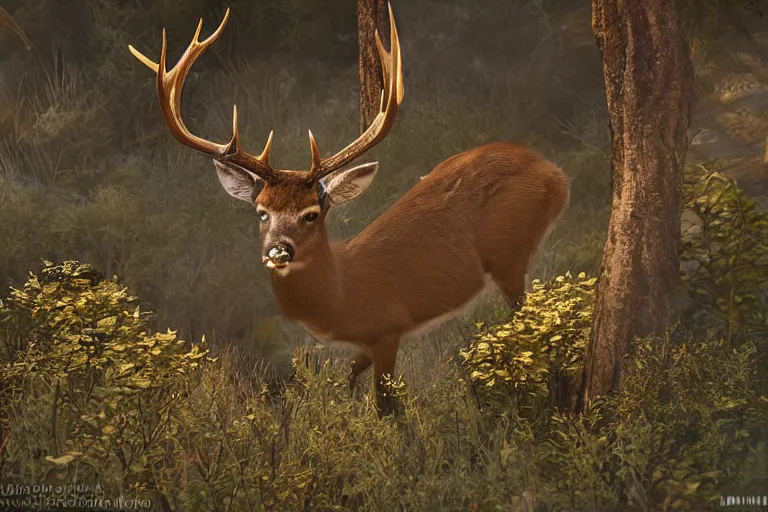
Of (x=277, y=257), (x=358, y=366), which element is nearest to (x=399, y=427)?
(x=358, y=366)

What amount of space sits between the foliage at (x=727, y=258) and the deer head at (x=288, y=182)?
2.25m

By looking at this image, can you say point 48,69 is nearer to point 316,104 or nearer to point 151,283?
point 316,104

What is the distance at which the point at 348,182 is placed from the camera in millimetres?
7738

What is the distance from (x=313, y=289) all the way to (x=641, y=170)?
215 centimetres

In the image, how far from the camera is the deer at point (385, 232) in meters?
7.64

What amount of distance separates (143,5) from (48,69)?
4.58 ft

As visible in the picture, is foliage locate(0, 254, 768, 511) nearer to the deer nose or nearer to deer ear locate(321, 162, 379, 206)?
the deer nose

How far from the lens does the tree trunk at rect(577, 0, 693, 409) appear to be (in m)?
7.38

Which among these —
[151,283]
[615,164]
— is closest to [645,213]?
[615,164]

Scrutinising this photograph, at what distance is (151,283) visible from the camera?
11.0m

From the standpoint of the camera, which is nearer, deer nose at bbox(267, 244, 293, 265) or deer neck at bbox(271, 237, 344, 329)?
deer nose at bbox(267, 244, 293, 265)

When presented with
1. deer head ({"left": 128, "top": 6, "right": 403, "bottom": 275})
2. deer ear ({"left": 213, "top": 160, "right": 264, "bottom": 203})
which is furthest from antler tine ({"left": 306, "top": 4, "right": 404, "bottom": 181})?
deer ear ({"left": 213, "top": 160, "right": 264, "bottom": 203})

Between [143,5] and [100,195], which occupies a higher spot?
[143,5]

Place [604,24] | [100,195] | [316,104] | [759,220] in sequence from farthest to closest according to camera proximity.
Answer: [316,104]
[100,195]
[759,220]
[604,24]
